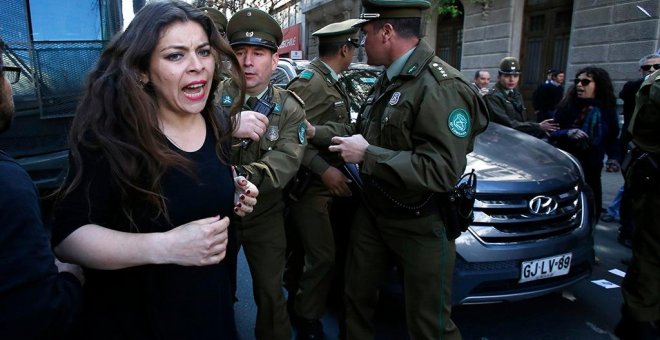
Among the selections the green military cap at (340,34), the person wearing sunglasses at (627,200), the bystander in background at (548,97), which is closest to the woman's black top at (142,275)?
the green military cap at (340,34)

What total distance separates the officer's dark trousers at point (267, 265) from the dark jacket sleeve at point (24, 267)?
1.41m

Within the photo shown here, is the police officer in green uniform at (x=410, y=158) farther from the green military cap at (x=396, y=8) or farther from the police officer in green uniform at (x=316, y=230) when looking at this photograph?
the police officer in green uniform at (x=316, y=230)

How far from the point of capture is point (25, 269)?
941 millimetres

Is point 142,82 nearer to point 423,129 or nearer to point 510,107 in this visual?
point 423,129

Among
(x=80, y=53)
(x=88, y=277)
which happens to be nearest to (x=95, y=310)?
(x=88, y=277)

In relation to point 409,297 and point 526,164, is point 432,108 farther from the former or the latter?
point 526,164

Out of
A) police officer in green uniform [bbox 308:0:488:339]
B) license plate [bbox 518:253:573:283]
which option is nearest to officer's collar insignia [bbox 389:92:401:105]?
police officer in green uniform [bbox 308:0:488:339]

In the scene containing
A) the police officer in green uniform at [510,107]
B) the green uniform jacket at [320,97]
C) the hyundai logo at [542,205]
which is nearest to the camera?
the hyundai logo at [542,205]

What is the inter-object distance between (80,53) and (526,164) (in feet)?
14.5

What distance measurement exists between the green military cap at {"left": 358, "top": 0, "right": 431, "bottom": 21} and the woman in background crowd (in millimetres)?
1056

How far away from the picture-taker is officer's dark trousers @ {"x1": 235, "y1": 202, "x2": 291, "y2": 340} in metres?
2.43

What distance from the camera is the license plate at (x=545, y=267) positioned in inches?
106

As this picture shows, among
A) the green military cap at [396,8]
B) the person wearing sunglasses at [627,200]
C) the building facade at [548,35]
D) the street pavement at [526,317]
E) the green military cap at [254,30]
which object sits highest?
the building facade at [548,35]

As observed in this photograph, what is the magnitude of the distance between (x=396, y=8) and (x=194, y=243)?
1.51m
